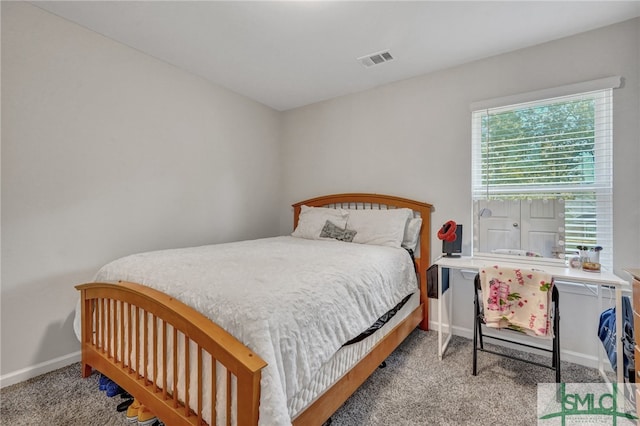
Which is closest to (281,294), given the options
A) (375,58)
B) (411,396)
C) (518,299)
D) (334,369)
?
(334,369)

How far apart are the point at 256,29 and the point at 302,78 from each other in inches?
34.6

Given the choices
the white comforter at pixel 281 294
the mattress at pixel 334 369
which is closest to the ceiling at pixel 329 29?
the white comforter at pixel 281 294

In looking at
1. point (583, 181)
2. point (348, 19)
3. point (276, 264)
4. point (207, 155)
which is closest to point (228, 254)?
point (276, 264)

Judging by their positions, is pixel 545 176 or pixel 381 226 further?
pixel 381 226

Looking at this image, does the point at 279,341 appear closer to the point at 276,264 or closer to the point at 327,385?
the point at 327,385

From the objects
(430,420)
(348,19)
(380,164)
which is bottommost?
(430,420)

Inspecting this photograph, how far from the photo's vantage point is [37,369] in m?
1.99

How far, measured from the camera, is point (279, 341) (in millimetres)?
1121

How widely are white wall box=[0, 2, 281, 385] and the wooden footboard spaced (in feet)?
1.53

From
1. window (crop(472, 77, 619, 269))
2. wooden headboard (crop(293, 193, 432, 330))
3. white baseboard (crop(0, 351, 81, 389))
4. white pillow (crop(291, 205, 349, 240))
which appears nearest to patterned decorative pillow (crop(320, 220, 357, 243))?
white pillow (crop(291, 205, 349, 240))

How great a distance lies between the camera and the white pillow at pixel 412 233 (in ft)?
9.05

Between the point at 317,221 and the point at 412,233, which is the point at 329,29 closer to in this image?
the point at 317,221

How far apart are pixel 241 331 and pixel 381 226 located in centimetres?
190

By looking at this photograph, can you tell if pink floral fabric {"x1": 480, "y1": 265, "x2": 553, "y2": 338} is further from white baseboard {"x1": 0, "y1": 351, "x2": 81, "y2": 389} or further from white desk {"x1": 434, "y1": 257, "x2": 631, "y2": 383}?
white baseboard {"x1": 0, "y1": 351, "x2": 81, "y2": 389}
